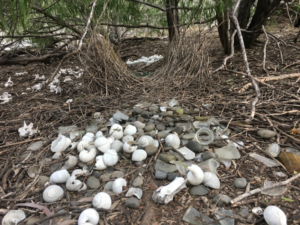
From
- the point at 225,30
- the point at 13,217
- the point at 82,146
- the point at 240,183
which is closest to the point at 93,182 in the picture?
Result: the point at 82,146

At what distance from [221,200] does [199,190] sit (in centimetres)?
12

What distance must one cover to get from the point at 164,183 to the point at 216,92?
1341 millimetres

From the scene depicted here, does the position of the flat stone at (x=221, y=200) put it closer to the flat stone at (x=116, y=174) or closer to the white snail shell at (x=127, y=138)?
the flat stone at (x=116, y=174)

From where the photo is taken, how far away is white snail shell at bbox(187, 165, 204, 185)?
3.57 feet

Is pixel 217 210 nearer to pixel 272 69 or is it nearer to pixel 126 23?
pixel 272 69

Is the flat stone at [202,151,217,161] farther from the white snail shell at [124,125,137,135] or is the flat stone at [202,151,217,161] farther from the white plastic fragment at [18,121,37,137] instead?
the white plastic fragment at [18,121,37,137]

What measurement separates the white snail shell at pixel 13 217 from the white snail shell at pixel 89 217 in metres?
0.33

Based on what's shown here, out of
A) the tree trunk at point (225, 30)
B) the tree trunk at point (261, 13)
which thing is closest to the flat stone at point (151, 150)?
the tree trunk at point (225, 30)

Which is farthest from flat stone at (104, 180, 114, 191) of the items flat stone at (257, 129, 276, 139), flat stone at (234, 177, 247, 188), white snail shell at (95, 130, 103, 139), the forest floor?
flat stone at (257, 129, 276, 139)

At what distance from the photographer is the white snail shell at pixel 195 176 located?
1088 mm

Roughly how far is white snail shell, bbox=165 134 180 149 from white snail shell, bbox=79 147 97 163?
1.68ft

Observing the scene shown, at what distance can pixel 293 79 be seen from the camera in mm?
2328

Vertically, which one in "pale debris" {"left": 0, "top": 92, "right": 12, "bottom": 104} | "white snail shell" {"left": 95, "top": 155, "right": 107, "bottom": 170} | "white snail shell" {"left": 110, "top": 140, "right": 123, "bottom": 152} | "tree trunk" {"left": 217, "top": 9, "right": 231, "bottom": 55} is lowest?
"white snail shell" {"left": 95, "top": 155, "right": 107, "bottom": 170}

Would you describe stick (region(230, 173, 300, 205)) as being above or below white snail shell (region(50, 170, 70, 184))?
below
